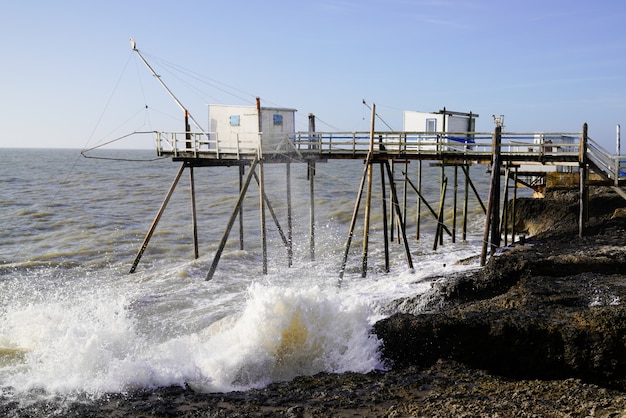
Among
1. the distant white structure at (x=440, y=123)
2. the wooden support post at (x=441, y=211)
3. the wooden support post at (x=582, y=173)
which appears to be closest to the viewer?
the wooden support post at (x=582, y=173)

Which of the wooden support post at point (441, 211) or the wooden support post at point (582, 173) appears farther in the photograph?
the wooden support post at point (441, 211)

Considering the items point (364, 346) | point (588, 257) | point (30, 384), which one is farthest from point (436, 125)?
point (30, 384)

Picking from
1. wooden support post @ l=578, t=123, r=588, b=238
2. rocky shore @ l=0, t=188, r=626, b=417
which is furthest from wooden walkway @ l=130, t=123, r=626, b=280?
rocky shore @ l=0, t=188, r=626, b=417

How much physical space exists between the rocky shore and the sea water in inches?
26.1

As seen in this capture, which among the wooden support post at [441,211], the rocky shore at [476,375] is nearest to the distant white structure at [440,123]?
the wooden support post at [441,211]

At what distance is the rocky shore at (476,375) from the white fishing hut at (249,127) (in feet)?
34.1

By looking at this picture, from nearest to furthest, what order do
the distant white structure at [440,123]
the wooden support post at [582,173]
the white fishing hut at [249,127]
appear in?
the wooden support post at [582,173] < the white fishing hut at [249,127] < the distant white structure at [440,123]

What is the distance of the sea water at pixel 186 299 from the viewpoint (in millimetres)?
11477

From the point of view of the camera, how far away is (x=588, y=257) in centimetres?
1419

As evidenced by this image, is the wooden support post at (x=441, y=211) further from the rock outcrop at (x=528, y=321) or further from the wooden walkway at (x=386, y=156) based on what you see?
the rock outcrop at (x=528, y=321)

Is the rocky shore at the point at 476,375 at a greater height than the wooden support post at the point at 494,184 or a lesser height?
lesser

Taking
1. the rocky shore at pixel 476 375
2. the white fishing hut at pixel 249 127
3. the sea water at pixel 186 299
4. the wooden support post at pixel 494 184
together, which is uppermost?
the white fishing hut at pixel 249 127

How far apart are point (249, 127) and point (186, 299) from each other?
6558 millimetres

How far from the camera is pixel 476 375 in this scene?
1012cm
